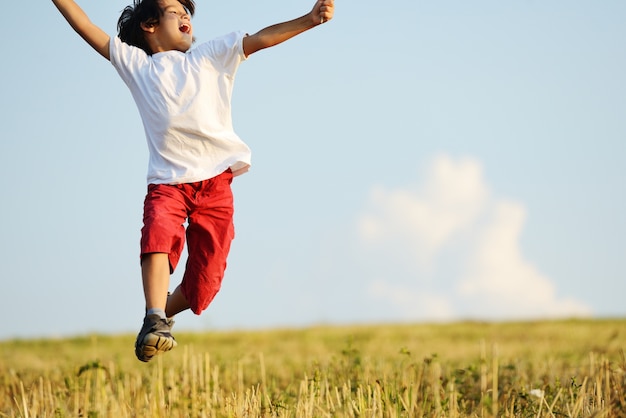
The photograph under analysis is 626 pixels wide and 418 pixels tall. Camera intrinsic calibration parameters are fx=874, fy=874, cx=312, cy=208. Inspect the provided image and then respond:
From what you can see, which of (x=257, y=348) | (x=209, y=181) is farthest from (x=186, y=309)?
(x=257, y=348)

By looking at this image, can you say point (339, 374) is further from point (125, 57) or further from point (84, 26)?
point (84, 26)

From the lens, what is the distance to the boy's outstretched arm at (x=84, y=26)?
18.2 feet

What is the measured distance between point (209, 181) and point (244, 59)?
80 centimetres

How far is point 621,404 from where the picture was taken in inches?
176

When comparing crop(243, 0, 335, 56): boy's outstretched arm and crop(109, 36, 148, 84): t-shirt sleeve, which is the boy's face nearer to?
crop(109, 36, 148, 84): t-shirt sleeve

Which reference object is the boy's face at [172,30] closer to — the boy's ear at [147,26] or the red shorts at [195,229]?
the boy's ear at [147,26]

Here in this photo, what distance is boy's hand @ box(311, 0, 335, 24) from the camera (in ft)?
16.6

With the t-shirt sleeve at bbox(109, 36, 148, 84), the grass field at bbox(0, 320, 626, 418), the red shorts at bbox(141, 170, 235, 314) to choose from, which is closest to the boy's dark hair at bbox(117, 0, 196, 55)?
the t-shirt sleeve at bbox(109, 36, 148, 84)

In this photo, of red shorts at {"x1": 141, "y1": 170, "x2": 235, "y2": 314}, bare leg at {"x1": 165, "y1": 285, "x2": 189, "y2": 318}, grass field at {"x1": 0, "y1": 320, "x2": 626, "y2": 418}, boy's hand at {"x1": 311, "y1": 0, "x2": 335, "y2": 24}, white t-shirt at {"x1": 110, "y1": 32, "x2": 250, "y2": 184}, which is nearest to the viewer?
grass field at {"x1": 0, "y1": 320, "x2": 626, "y2": 418}

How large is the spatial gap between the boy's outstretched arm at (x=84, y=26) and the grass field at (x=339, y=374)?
2015mm

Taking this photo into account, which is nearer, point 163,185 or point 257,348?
point 163,185

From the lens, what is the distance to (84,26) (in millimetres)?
5598

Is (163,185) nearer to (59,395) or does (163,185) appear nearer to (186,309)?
(186,309)

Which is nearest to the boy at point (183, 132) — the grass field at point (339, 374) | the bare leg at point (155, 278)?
the bare leg at point (155, 278)
